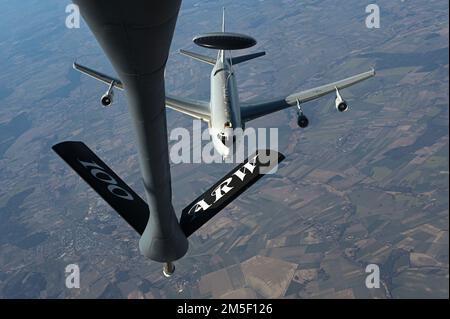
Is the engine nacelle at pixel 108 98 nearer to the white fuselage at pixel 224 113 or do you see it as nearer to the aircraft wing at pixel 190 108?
the white fuselage at pixel 224 113

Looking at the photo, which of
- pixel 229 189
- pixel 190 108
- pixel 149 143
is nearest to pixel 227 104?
pixel 190 108

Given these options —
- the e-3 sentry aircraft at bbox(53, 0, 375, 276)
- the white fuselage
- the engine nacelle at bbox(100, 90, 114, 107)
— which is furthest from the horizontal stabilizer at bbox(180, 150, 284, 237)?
the white fuselage

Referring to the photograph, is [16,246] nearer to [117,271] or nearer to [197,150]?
[117,271]

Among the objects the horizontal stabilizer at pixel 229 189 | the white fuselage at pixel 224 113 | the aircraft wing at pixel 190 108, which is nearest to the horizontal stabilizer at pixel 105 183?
the horizontal stabilizer at pixel 229 189

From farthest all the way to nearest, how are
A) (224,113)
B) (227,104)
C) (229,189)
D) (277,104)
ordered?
(277,104) < (227,104) < (224,113) < (229,189)

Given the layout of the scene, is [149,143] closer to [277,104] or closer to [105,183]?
[105,183]

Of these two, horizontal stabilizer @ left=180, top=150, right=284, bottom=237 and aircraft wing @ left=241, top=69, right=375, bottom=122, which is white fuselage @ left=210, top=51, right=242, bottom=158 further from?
horizontal stabilizer @ left=180, top=150, right=284, bottom=237

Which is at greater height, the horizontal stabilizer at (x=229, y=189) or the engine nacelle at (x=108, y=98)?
the horizontal stabilizer at (x=229, y=189)
